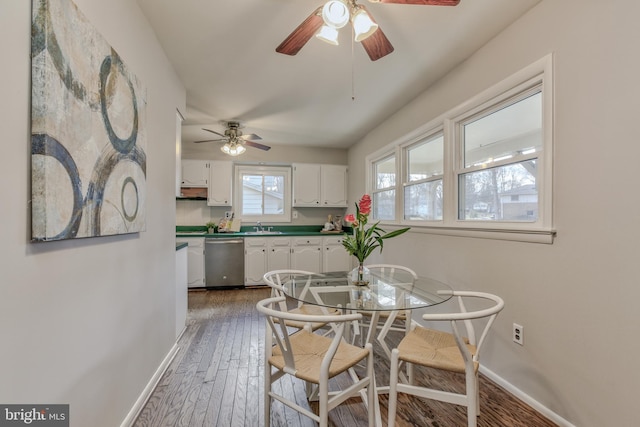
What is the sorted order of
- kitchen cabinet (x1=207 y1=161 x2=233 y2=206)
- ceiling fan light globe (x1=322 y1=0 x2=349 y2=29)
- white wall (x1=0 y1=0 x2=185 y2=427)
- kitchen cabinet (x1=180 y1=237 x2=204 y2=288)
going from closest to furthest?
white wall (x1=0 y1=0 x2=185 y2=427) → ceiling fan light globe (x1=322 y1=0 x2=349 y2=29) → kitchen cabinet (x1=180 y1=237 x2=204 y2=288) → kitchen cabinet (x1=207 y1=161 x2=233 y2=206)

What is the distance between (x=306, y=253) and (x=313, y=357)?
3293 millimetres

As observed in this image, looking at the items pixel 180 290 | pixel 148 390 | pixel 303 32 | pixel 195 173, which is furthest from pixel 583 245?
pixel 195 173

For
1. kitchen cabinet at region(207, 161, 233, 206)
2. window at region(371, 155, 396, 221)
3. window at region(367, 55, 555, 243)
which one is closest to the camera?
window at region(367, 55, 555, 243)

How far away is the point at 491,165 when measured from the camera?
2.09 m

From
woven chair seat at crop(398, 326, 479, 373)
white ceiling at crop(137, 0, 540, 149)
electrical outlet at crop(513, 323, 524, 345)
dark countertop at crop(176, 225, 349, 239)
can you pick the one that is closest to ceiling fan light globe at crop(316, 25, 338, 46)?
white ceiling at crop(137, 0, 540, 149)

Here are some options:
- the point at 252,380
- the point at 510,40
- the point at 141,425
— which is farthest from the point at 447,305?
the point at 141,425

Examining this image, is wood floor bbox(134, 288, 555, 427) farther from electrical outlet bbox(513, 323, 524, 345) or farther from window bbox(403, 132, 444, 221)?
window bbox(403, 132, 444, 221)

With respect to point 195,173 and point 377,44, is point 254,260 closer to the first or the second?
point 195,173

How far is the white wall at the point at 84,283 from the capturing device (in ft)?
2.73

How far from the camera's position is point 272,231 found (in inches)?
203

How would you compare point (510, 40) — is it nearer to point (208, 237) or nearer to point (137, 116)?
point (137, 116)

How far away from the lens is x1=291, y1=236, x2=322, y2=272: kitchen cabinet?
15.4ft

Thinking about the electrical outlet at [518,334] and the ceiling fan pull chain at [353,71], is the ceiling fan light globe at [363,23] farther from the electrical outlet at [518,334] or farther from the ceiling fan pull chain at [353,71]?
the electrical outlet at [518,334]

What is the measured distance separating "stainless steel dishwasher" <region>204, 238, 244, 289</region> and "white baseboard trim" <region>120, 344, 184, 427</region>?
2007 mm
